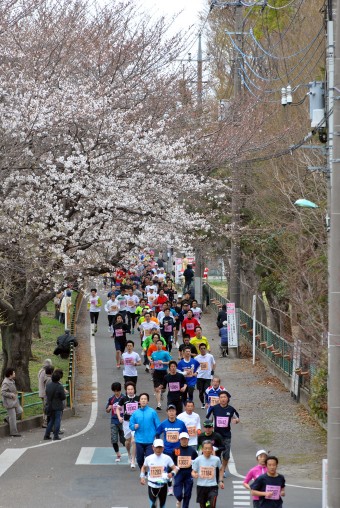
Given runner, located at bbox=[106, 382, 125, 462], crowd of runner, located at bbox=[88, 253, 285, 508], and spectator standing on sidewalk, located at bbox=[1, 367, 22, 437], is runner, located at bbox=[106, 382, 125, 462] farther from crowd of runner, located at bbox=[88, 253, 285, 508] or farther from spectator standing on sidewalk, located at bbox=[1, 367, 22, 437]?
spectator standing on sidewalk, located at bbox=[1, 367, 22, 437]

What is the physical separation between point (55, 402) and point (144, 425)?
4068 mm

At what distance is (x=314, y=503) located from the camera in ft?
48.9

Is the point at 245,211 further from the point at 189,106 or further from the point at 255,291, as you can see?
the point at 189,106

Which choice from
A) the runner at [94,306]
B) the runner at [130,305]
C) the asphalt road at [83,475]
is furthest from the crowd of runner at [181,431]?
the runner at [130,305]

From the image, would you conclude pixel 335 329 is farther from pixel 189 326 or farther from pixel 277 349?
pixel 277 349

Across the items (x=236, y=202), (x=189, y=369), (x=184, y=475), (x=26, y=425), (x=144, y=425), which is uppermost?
(x=236, y=202)

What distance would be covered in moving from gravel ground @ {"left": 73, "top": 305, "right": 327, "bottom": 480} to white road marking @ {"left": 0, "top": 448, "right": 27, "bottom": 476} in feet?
14.9

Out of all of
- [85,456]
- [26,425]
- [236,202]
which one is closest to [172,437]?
[85,456]

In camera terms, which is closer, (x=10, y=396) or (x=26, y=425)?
(x=10, y=396)

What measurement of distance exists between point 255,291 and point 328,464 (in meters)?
23.4

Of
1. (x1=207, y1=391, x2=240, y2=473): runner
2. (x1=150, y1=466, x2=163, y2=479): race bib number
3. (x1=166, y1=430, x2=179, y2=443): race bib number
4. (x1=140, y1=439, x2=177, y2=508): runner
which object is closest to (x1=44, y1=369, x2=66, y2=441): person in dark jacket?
(x1=207, y1=391, x2=240, y2=473): runner

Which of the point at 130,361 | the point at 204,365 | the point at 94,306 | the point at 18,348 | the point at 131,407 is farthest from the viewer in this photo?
the point at 94,306

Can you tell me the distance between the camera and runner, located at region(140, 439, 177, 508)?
13634mm

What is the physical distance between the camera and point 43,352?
32188mm
